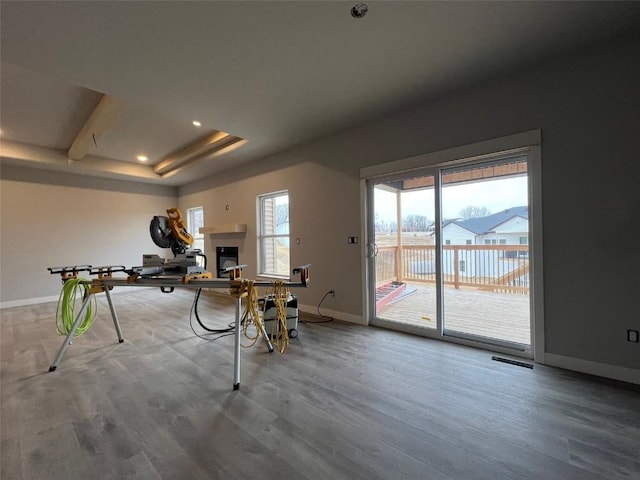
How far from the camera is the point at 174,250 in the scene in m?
2.80

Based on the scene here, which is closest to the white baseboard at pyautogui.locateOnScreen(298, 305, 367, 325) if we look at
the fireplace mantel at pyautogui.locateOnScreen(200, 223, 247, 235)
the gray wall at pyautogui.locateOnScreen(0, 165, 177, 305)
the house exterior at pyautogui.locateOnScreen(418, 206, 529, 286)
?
the house exterior at pyautogui.locateOnScreen(418, 206, 529, 286)

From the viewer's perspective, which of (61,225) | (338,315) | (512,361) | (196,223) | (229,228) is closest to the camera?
(512,361)

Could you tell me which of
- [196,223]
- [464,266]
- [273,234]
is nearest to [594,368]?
[464,266]

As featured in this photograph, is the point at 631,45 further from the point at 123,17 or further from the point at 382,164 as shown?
the point at 123,17

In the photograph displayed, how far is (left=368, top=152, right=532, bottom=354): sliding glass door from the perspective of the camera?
2.69 metres

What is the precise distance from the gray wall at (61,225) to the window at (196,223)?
2.82ft

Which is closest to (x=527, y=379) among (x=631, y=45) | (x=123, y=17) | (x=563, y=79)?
(x=563, y=79)

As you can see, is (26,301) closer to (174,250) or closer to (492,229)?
(174,250)

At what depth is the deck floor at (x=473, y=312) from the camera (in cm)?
276

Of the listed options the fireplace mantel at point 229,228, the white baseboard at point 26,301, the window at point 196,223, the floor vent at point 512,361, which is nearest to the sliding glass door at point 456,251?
the floor vent at point 512,361

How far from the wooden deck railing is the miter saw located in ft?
7.25

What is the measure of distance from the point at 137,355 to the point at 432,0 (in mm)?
3797

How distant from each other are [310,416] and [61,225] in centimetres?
672

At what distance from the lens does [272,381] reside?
2.22m
